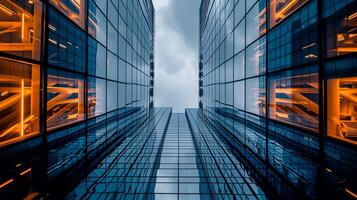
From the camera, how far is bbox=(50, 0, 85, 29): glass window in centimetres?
1403

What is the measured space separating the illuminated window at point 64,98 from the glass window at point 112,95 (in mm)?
5328

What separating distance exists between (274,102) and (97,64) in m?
16.9

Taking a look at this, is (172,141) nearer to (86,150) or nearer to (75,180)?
(86,150)

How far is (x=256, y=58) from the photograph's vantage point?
19312 mm

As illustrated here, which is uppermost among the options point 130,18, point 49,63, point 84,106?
point 130,18

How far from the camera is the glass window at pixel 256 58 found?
18.2 m

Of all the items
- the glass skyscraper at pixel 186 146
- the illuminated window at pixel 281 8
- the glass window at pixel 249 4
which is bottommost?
the glass skyscraper at pixel 186 146

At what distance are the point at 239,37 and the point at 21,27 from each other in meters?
20.4

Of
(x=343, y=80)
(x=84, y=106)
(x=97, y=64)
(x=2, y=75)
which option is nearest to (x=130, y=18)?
(x=97, y=64)

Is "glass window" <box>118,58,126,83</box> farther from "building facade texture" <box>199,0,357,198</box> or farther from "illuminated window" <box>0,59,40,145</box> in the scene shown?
"building facade texture" <box>199,0,357,198</box>

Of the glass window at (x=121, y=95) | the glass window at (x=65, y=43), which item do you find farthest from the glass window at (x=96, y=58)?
the glass window at (x=121, y=95)

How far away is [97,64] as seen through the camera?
20.1 metres

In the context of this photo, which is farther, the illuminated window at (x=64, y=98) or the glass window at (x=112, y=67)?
the glass window at (x=112, y=67)

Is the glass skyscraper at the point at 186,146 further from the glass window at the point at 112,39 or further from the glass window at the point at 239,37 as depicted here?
the glass window at the point at 112,39
